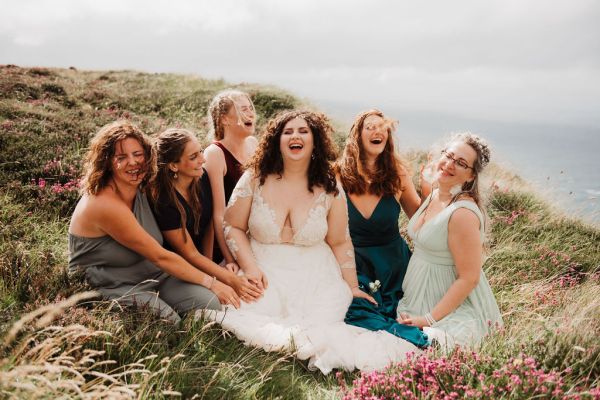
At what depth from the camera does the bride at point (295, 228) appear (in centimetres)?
429

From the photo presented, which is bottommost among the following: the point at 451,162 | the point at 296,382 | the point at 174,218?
the point at 296,382

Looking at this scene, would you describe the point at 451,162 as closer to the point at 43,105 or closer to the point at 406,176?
the point at 406,176

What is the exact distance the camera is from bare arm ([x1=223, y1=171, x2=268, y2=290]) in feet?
14.8

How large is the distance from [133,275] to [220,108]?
2370 mm

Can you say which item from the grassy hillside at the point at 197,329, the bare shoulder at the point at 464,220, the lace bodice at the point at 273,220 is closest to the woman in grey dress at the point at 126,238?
the grassy hillside at the point at 197,329

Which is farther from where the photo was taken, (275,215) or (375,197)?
(375,197)

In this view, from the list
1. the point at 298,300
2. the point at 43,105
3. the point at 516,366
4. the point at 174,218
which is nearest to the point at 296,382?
the point at 298,300

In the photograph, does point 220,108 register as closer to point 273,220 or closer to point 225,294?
point 273,220

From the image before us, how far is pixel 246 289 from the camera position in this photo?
4.25 m

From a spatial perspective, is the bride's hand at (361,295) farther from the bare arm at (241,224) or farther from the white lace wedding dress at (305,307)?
the bare arm at (241,224)

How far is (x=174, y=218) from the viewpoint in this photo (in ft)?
14.1

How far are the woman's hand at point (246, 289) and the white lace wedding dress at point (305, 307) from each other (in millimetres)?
57

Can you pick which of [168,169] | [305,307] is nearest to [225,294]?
[305,307]

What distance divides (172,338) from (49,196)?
143 inches
